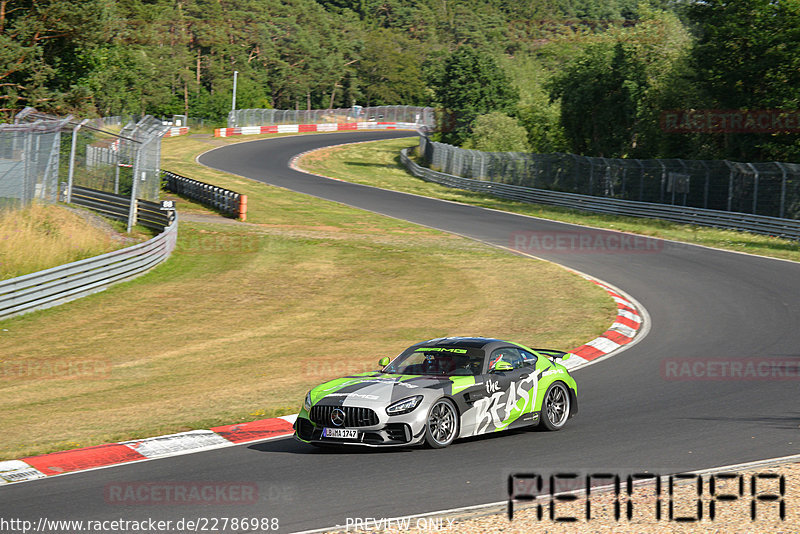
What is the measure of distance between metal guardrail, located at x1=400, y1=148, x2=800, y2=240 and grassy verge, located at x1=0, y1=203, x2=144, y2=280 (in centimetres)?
2288

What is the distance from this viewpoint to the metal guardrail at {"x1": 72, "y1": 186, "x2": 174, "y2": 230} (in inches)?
1169

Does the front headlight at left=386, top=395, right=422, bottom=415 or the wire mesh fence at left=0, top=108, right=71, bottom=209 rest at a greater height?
the wire mesh fence at left=0, top=108, right=71, bottom=209

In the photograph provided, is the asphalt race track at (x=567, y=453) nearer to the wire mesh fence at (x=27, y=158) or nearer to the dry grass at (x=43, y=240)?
the dry grass at (x=43, y=240)

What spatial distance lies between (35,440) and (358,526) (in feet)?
19.0

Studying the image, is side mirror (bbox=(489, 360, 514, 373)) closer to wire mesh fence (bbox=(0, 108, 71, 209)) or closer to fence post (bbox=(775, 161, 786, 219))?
wire mesh fence (bbox=(0, 108, 71, 209))

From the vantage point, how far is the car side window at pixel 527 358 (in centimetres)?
1168

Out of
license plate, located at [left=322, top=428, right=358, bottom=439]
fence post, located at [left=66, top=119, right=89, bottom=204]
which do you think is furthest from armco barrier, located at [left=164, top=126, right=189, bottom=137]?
license plate, located at [left=322, top=428, right=358, bottom=439]

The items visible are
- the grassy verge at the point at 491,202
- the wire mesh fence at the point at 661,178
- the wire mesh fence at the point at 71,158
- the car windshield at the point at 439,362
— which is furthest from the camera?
the wire mesh fence at the point at 661,178

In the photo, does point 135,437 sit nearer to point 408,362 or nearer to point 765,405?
point 408,362

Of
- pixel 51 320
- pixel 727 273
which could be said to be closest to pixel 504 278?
pixel 727 273

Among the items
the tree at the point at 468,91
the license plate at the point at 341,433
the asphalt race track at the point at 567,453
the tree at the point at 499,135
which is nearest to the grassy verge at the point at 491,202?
the tree at the point at 468,91

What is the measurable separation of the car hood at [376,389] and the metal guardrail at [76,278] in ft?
39.1

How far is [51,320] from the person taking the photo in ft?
66.9

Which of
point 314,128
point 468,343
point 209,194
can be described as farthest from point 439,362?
point 314,128
